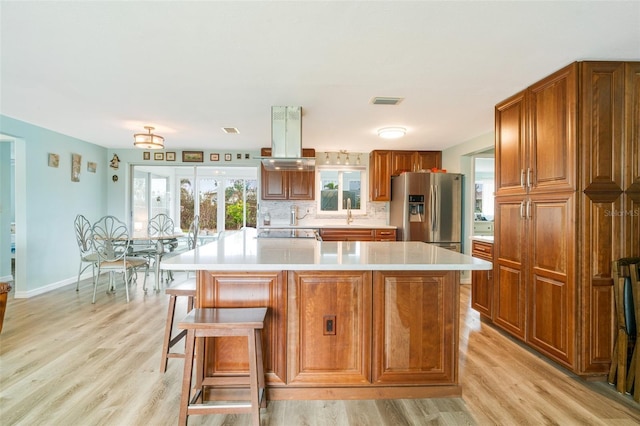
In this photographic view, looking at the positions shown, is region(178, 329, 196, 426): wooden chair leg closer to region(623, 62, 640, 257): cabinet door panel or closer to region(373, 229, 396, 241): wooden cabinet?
region(623, 62, 640, 257): cabinet door panel

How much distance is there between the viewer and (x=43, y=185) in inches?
171

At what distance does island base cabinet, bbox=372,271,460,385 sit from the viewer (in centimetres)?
201

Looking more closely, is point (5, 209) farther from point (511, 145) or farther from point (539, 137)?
point (539, 137)

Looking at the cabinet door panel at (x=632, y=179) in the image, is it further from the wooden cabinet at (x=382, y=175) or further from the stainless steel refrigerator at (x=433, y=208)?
the wooden cabinet at (x=382, y=175)

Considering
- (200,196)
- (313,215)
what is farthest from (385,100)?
(200,196)

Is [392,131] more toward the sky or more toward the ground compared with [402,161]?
more toward the sky

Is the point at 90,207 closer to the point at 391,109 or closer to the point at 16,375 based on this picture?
the point at 16,375

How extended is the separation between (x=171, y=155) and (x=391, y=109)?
433 cm

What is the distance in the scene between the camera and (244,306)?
1971 millimetres

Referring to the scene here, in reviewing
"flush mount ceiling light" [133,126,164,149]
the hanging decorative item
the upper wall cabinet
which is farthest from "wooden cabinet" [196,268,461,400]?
the hanging decorative item

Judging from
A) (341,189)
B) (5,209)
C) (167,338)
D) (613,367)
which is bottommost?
(613,367)

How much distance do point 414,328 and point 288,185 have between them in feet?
13.2

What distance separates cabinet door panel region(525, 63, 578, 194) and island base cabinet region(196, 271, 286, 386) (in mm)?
2184

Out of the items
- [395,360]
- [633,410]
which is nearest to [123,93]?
[395,360]
